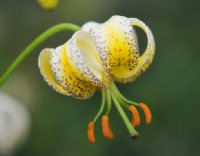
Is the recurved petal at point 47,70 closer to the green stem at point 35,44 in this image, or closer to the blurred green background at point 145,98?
the green stem at point 35,44

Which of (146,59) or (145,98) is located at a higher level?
(146,59)

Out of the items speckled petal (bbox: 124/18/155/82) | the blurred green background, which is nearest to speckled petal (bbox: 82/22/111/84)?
speckled petal (bbox: 124/18/155/82)

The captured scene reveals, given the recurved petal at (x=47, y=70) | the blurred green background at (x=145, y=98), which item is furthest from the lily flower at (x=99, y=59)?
the blurred green background at (x=145, y=98)

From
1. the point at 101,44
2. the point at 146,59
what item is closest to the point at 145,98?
the point at 146,59

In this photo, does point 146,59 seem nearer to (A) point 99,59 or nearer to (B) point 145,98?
(A) point 99,59

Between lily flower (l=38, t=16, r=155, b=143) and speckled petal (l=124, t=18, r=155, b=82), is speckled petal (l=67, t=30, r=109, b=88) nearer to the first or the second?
lily flower (l=38, t=16, r=155, b=143)
